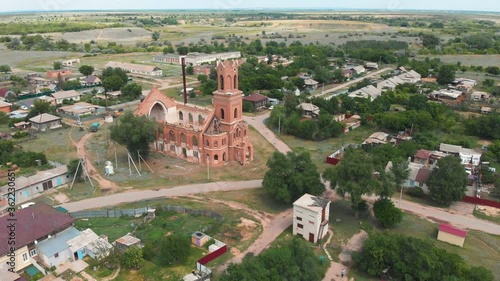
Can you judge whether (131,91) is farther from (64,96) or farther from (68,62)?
(68,62)

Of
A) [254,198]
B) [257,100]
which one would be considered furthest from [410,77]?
[254,198]

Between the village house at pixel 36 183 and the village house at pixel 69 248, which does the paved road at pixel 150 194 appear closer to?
the village house at pixel 36 183

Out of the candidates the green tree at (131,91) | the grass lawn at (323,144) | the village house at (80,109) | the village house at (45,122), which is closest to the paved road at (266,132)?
the grass lawn at (323,144)

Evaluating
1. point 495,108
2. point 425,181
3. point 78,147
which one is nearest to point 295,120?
point 425,181

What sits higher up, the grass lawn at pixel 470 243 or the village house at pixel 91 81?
the village house at pixel 91 81

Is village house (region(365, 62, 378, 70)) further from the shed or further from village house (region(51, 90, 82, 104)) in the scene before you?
the shed

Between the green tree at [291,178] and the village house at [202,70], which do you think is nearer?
the green tree at [291,178]
